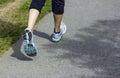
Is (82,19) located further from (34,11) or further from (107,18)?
(34,11)

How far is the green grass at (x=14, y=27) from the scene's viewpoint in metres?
6.39

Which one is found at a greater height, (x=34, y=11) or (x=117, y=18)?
(x=34, y=11)

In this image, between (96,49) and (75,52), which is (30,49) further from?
(96,49)

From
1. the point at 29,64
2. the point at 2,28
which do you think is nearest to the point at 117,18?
the point at 2,28

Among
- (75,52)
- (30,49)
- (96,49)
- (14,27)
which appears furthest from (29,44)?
(14,27)

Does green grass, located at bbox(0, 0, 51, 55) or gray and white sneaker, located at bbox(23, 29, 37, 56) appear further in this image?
green grass, located at bbox(0, 0, 51, 55)

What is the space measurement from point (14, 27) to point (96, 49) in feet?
5.66

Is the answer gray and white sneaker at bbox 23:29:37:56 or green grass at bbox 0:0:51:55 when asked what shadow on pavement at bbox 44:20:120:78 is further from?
green grass at bbox 0:0:51:55

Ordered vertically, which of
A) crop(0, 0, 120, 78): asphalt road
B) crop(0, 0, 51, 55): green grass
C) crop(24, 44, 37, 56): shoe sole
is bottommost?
crop(0, 0, 51, 55): green grass

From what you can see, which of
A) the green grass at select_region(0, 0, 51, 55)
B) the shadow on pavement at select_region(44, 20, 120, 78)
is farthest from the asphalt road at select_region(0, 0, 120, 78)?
the green grass at select_region(0, 0, 51, 55)

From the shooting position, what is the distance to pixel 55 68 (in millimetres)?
5352

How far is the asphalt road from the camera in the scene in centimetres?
→ 522

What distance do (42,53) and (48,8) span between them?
7.71ft

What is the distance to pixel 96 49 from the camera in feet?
19.4
